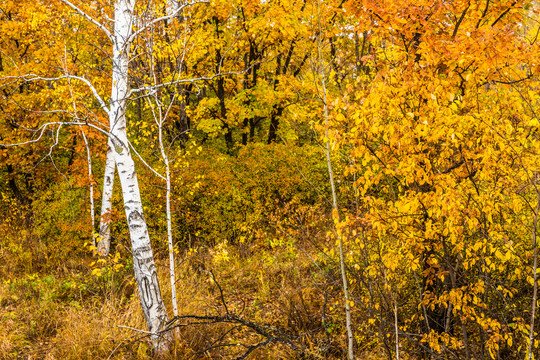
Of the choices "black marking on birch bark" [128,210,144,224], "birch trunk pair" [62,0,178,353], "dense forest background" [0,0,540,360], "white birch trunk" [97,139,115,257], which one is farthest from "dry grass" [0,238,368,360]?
"white birch trunk" [97,139,115,257]

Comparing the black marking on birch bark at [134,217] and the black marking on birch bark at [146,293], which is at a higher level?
the black marking on birch bark at [134,217]

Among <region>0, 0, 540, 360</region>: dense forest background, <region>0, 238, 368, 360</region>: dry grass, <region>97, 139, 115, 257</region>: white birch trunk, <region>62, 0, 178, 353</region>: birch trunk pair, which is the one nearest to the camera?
<region>0, 0, 540, 360</region>: dense forest background

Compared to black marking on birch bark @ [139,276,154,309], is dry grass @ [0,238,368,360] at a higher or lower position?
lower

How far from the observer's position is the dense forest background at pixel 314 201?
3.45 m

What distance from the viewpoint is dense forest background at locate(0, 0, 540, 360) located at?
11.3 ft

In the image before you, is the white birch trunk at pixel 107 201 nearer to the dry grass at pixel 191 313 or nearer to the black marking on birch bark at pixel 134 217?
the dry grass at pixel 191 313

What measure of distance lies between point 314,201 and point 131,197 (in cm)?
657

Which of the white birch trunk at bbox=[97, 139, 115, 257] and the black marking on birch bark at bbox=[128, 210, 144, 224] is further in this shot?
the white birch trunk at bbox=[97, 139, 115, 257]

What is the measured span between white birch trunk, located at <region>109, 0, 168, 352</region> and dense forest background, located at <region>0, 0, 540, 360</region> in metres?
0.12

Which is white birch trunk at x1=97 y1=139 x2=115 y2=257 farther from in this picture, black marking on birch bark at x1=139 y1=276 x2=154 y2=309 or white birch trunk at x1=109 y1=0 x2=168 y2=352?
black marking on birch bark at x1=139 y1=276 x2=154 y2=309

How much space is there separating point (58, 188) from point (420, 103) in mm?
10734

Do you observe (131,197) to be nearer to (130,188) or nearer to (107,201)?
(130,188)

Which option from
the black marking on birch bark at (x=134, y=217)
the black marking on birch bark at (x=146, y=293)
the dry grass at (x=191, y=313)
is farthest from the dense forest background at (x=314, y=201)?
the black marking on birch bark at (x=134, y=217)

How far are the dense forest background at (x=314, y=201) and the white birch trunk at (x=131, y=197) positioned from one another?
12 cm
